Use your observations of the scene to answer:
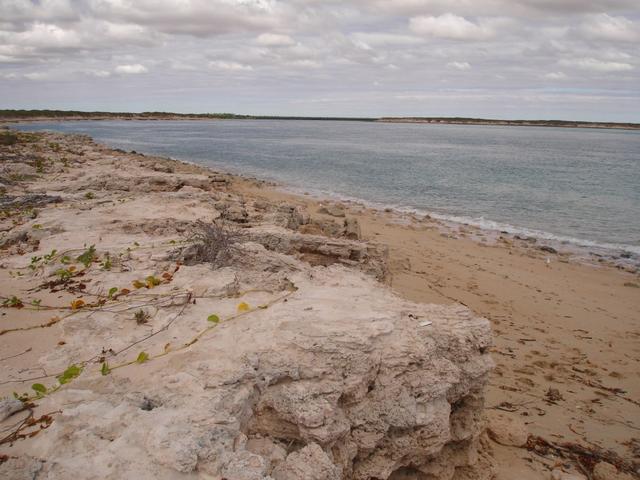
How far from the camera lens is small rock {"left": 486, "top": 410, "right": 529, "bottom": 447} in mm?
5402

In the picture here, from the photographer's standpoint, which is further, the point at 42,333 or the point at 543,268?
the point at 543,268

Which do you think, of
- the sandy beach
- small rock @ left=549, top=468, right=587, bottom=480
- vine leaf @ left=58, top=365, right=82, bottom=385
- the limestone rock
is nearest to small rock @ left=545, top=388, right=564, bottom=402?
the sandy beach

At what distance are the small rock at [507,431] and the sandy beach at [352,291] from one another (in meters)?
0.07

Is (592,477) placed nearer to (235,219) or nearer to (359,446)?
(359,446)

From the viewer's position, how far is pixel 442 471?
4.54 m

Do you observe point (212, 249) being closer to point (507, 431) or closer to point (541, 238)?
point (507, 431)

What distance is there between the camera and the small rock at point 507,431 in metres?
5.40

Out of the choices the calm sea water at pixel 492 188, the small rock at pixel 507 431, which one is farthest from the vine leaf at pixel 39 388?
the calm sea water at pixel 492 188

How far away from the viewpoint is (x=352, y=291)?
569cm

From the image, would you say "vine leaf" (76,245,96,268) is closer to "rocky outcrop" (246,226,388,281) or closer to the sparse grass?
the sparse grass

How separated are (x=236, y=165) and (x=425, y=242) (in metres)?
26.2

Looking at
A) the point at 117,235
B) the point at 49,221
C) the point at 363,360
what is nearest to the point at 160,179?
the point at 49,221

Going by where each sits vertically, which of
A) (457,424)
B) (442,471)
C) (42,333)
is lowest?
(442,471)

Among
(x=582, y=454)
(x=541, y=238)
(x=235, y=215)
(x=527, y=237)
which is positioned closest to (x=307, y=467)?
(x=582, y=454)
